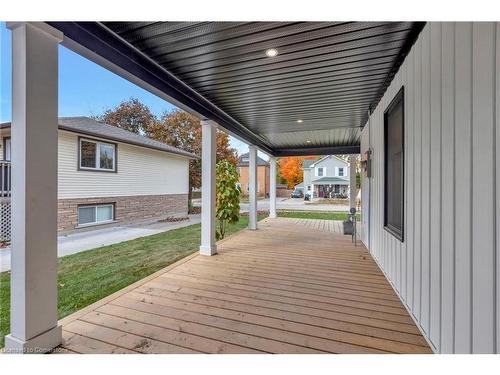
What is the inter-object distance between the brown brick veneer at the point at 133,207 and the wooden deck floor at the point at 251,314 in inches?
207

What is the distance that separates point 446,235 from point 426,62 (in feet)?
4.70

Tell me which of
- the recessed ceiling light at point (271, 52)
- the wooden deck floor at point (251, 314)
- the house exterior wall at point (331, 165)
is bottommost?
the wooden deck floor at point (251, 314)

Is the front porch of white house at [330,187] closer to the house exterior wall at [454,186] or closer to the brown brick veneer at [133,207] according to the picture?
the brown brick veneer at [133,207]

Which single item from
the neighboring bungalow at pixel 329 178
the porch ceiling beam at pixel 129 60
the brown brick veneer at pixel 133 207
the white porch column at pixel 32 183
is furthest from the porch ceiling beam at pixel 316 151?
the neighboring bungalow at pixel 329 178

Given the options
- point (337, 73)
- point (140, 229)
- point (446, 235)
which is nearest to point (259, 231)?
point (140, 229)

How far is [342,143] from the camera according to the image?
8359 mm

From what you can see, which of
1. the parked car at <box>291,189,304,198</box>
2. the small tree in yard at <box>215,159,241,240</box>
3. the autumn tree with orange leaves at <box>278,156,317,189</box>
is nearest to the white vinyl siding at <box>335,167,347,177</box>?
the parked car at <box>291,189,304,198</box>

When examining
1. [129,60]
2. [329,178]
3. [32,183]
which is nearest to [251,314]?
[32,183]

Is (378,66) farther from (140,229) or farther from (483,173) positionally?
(140,229)

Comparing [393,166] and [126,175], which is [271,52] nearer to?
[393,166]

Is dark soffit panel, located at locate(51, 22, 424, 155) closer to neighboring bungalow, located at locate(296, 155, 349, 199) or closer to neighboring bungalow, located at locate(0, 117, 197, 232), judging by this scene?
neighboring bungalow, located at locate(0, 117, 197, 232)

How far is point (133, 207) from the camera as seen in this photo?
945 centimetres

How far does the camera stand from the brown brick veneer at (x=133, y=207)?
703 cm
